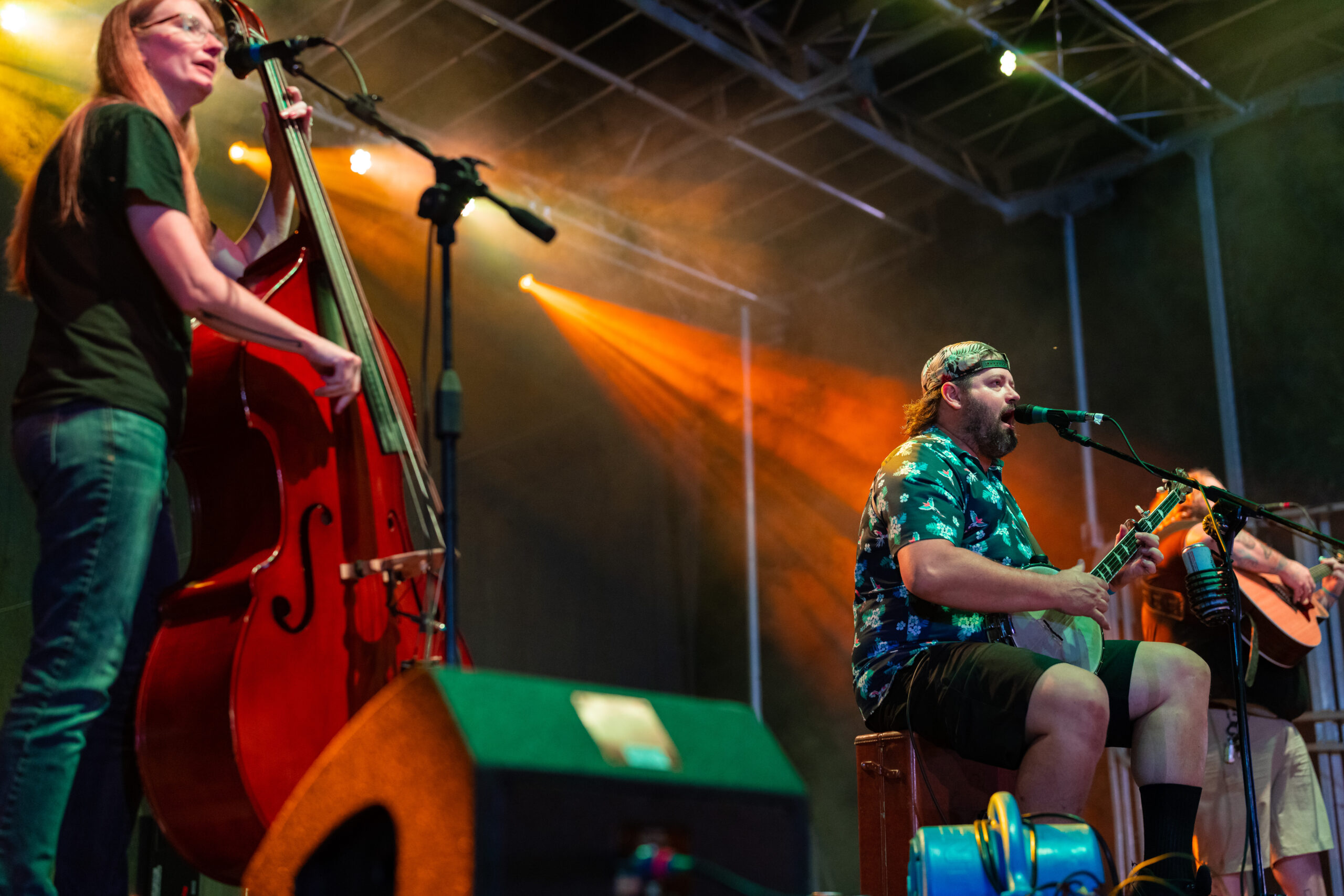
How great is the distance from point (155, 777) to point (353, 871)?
0.69 m

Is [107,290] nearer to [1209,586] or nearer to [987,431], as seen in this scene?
[987,431]

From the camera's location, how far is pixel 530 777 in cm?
129

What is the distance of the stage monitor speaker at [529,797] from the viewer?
1.28 metres

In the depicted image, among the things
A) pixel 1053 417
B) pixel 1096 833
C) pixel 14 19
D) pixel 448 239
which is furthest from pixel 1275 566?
pixel 14 19

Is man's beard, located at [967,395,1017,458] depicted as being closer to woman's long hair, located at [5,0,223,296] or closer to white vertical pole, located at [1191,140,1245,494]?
woman's long hair, located at [5,0,223,296]

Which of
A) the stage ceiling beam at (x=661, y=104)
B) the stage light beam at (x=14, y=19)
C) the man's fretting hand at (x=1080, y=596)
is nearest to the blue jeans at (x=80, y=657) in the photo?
the man's fretting hand at (x=1080, y=596)

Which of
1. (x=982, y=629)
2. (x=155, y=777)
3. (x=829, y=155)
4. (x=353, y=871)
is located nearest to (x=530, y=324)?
(x=829, y=155)

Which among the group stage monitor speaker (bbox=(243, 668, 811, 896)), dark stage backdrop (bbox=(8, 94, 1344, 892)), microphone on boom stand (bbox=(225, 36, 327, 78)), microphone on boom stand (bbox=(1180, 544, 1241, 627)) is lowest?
stage monitor speaker (bbox=(243, 668, 811, 896))

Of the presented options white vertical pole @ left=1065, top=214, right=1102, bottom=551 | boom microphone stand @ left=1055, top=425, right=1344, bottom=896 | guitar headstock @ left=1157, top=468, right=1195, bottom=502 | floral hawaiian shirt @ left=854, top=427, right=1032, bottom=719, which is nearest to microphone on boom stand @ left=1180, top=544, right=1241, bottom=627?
boom microphone stand @ left=1055, top=425, right=1344, bottom=896

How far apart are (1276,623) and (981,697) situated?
89.7 inches

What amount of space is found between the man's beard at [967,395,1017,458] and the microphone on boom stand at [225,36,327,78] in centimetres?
193

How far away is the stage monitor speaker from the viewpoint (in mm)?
1278

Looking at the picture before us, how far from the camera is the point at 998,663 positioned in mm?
2744

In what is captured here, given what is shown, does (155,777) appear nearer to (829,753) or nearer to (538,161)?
(538,161)
